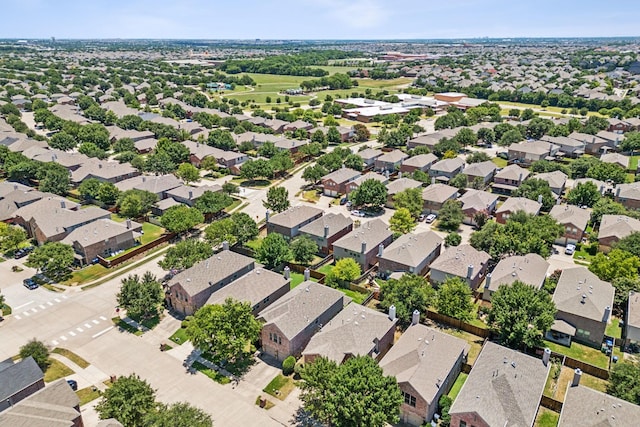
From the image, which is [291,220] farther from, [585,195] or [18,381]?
[585,195]

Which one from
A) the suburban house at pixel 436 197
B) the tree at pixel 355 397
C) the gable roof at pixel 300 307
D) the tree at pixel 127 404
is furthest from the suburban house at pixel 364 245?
the tree at pixel 127 404

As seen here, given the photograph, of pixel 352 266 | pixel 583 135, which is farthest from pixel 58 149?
pixel 583 135

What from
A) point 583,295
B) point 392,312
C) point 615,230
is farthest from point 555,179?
point 392,312

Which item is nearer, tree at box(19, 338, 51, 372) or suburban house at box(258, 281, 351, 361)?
tree at box(19, 338, 51, 372)

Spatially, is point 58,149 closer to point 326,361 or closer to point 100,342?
point 100,342

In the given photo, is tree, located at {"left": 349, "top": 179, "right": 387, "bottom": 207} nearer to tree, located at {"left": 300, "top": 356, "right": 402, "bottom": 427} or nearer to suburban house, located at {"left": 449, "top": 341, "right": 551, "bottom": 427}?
suburban house, located at {"left": 449, "top": 341, "right": 551, "bottom": 427}

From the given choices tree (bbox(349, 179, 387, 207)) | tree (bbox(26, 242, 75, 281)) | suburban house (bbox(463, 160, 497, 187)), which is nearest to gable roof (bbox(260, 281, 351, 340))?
tree (bbox(26, 242, 75, 281))

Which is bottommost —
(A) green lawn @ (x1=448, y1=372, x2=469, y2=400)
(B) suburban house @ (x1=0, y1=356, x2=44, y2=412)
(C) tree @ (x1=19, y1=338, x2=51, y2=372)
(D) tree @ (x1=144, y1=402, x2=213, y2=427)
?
(A) green lawn @ (x1=448, y1=372, x2=469, y2=400)
